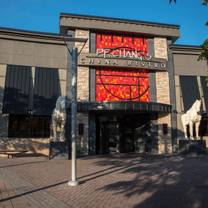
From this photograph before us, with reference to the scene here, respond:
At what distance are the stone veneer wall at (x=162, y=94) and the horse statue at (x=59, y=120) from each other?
873 centimetres

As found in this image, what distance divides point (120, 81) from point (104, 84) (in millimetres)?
1485

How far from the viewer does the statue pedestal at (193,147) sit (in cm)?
2080

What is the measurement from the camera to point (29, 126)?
22484 millimetres

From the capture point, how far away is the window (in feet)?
72.5

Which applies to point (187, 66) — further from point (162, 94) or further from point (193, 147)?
point (193, 147)

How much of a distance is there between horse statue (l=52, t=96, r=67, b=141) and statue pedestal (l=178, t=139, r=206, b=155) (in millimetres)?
9386

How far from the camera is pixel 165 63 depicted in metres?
24.8

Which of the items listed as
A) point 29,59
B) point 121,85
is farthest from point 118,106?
point 29,59

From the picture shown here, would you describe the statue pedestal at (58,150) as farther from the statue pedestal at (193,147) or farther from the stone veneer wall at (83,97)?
the statue pedestal at (193,147)

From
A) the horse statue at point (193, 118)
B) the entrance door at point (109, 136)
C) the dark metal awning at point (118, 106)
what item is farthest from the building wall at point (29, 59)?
the horse statue at point (193, 118)

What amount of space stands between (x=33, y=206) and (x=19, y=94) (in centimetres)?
1637

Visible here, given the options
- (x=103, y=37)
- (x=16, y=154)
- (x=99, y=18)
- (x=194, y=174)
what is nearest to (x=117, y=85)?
(x=103, y=37)

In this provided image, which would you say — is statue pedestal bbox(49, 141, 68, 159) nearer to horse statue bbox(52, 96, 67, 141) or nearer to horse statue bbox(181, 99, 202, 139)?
horse statue bbox(52, 96, 67, 141)

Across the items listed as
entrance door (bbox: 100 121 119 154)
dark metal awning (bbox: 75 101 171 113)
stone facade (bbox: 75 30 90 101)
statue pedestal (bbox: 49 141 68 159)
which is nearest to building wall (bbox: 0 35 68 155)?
stone facade (bbox: 75 30 90 101)
